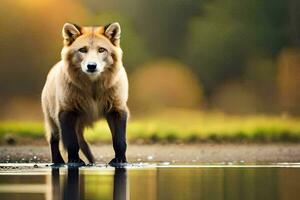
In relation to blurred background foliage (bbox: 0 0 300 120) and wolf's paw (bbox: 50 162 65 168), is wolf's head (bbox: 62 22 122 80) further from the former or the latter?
blurred background foliage (bbox: 0 0 300 120)

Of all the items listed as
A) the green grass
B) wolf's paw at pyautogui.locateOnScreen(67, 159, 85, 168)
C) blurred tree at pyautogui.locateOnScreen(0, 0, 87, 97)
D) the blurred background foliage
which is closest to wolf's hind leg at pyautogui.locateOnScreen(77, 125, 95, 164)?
wolf's paw at pyautogui.locateOnScreen(67, 159, 85, 168)

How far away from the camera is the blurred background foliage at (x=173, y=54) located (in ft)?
41.2

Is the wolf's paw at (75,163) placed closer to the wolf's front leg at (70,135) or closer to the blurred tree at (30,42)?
the wolf's front leg at (70,135)

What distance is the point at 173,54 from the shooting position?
1299cm

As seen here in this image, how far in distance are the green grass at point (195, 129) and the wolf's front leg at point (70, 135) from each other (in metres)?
3.52

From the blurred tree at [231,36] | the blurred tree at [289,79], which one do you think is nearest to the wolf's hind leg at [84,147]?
the blurred tree at [231,36]

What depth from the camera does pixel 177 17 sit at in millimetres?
12945

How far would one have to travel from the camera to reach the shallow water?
18.7 ft

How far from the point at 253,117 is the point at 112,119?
4.27m

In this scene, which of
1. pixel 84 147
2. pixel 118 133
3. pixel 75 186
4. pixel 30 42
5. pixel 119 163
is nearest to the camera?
pixel 75 186

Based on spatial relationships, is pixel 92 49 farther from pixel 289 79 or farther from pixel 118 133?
pixel 289 79

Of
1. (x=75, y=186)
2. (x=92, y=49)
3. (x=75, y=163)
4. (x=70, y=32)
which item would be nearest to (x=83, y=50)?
(x=92, y=49)

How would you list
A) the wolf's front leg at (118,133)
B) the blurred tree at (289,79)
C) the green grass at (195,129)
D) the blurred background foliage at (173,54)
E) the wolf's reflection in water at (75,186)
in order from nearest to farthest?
the wolf's reflection in water at (75,186) → the wolf's front leg at (118,133) → the green grass at (195,129) → the blurred background foliage at (173,54) → the blurred tree at (289,79)

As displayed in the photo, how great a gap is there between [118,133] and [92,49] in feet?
1.99
